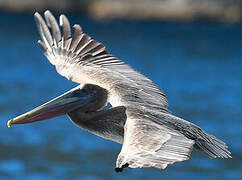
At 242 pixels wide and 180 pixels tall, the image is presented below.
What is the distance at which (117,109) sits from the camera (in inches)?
260

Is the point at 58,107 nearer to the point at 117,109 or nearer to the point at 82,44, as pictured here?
the point at 117,109

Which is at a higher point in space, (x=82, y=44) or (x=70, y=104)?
(x=82, y=44)

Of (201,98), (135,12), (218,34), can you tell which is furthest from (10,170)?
(135,12)

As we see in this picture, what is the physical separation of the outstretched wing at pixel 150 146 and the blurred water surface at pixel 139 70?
9314mm

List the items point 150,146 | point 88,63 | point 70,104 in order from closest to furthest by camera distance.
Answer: point 150,146, point 70,104, point 88,63

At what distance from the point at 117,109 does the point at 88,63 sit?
A: 1.17 m

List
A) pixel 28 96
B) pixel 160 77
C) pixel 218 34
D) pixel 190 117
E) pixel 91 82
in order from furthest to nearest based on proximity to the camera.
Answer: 1. pixel 218 34
2. pixel 160 77
3. pixel 28 96
4. pixel 190 117
5. pixel 91 82

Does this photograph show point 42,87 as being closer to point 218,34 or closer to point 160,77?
point 160,77

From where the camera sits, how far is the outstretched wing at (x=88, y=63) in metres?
7.16

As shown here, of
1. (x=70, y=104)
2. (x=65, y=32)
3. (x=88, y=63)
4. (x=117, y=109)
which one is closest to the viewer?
(x=117, y=109)

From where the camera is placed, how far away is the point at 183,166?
52.3 ft

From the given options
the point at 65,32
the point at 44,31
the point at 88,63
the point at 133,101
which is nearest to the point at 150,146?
the point at 133,101

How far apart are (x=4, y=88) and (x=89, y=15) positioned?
46.4ft

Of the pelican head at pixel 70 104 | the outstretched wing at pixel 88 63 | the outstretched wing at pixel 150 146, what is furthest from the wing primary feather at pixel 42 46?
the outstretched wing at pixel 150 146
